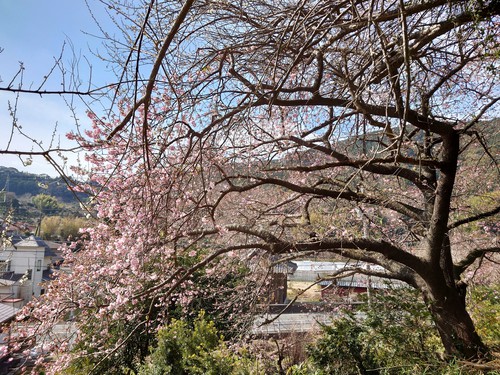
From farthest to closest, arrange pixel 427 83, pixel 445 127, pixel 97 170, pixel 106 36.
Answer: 1. pixel 427 83
2. pixel 97 170
3. pixel 445 127
4. pixel 106 36

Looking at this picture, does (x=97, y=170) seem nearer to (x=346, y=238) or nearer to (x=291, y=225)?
(x=291, y=225)

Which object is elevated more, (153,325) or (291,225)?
(291,225)

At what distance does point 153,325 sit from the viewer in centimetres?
689

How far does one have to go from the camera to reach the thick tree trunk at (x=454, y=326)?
11.9 feet

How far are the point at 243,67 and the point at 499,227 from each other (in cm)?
746

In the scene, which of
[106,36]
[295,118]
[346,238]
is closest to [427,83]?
[295,118]

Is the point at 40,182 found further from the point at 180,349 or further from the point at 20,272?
the point at 20,272

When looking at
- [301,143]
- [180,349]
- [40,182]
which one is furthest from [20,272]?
[301,143]

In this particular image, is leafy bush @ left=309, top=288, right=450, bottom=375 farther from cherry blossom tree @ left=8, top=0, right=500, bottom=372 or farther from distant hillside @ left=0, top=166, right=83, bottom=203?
distant hillside @ left=0, top=166, right=83, bottom=203

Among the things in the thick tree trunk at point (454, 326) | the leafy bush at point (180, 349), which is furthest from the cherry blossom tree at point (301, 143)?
the leafy bush at point (180, 349)

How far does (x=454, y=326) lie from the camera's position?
383cm

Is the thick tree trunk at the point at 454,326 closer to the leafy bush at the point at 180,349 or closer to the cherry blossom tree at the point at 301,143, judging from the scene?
the cherry blossom tree at the point at 301,143

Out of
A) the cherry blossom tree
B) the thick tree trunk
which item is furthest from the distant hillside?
the thick tree trunk

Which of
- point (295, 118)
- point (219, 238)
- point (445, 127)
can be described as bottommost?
point (219, 238)
